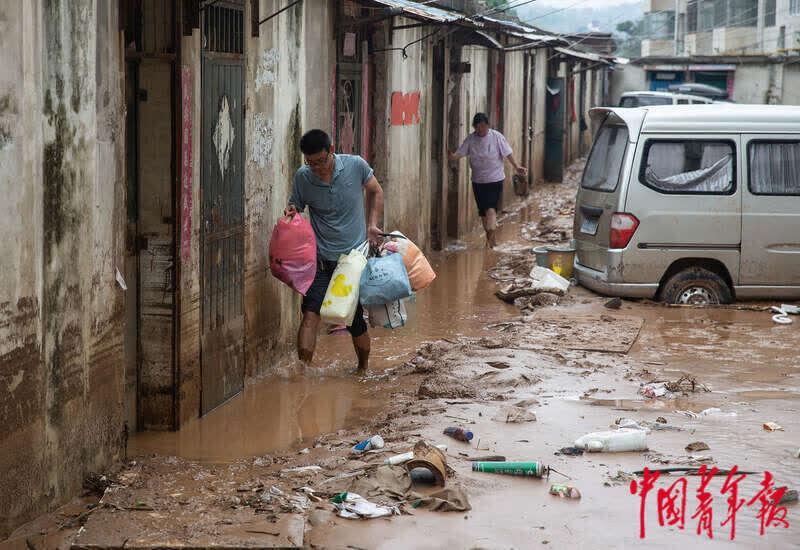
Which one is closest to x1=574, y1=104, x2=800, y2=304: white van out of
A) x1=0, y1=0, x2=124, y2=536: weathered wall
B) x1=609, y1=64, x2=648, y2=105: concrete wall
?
x1=0, y1=0, x2=124, y2=536: weathered wall

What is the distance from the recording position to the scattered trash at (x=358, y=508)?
16.2ft

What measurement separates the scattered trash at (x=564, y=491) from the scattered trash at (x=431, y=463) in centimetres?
50

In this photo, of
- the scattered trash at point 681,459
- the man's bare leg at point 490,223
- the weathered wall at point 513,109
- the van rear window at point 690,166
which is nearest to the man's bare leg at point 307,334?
the scattered trash at point 681,459

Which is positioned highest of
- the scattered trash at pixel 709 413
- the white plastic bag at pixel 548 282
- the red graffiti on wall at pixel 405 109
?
the red graffiti on wall at pixel 405 109

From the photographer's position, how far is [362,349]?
8453 millimetres

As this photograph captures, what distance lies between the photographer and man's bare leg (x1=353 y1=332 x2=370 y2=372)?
8398mm

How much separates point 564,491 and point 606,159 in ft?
20.1

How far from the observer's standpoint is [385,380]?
8.38 m

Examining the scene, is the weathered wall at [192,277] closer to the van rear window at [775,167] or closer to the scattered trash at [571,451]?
the scattered trash at [571,451]

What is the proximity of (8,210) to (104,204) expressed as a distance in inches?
42.7

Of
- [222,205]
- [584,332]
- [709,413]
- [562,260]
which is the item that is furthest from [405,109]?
[709,413]

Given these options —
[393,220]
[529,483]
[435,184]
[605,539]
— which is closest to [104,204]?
[529,483]

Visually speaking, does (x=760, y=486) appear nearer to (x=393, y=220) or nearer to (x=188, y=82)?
(x=188, y=82)

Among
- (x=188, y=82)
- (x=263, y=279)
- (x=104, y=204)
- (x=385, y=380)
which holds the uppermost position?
(x=188, y=82)
